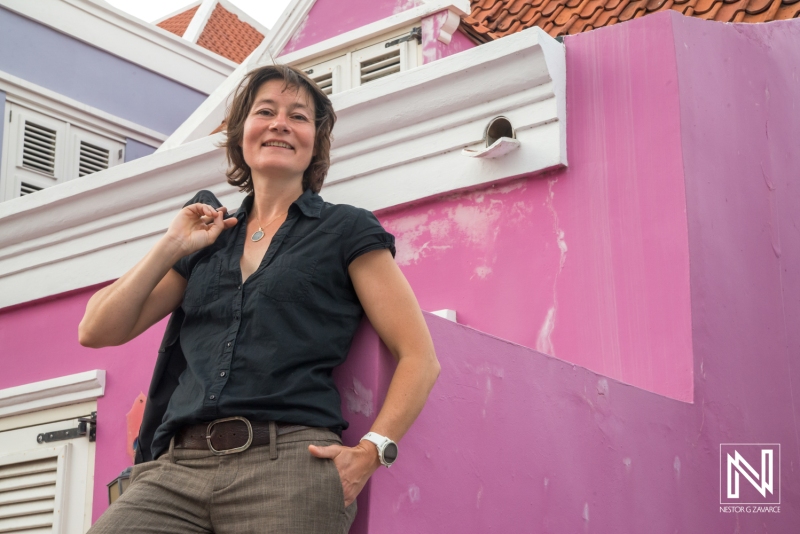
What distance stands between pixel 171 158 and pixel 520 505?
3184 mm

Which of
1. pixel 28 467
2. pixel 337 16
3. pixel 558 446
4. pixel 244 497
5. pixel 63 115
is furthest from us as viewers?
pixel 63 115

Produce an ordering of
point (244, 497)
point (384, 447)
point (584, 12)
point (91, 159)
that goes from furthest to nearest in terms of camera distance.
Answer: point (91, 159), point (584, 12), point (384, 447), point (244, 497)

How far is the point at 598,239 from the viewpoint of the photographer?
459cm

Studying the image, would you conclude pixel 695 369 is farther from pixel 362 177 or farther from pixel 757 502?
pixel 362 177

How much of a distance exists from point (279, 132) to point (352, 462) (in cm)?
95

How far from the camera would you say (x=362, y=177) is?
5.38 m

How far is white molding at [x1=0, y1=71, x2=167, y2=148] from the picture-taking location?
8.81m

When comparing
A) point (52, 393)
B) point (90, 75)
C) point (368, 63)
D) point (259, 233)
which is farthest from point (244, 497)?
point (90, 75)

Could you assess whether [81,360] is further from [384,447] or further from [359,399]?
[384,447]

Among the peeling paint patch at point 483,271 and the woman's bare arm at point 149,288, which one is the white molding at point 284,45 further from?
the woman's bare arm at point 149,288

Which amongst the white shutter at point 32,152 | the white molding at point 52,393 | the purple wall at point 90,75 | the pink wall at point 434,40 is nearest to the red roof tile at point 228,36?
the purple wall at point 90,75

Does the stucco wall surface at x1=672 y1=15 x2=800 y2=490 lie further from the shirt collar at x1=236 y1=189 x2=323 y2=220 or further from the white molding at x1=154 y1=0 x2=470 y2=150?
the white molding at x1=154 y1=0 x2=470 y2=150

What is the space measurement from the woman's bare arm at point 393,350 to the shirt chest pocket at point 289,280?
129 millimetres

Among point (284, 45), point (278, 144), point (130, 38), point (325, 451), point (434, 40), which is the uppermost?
point (130, 38)
